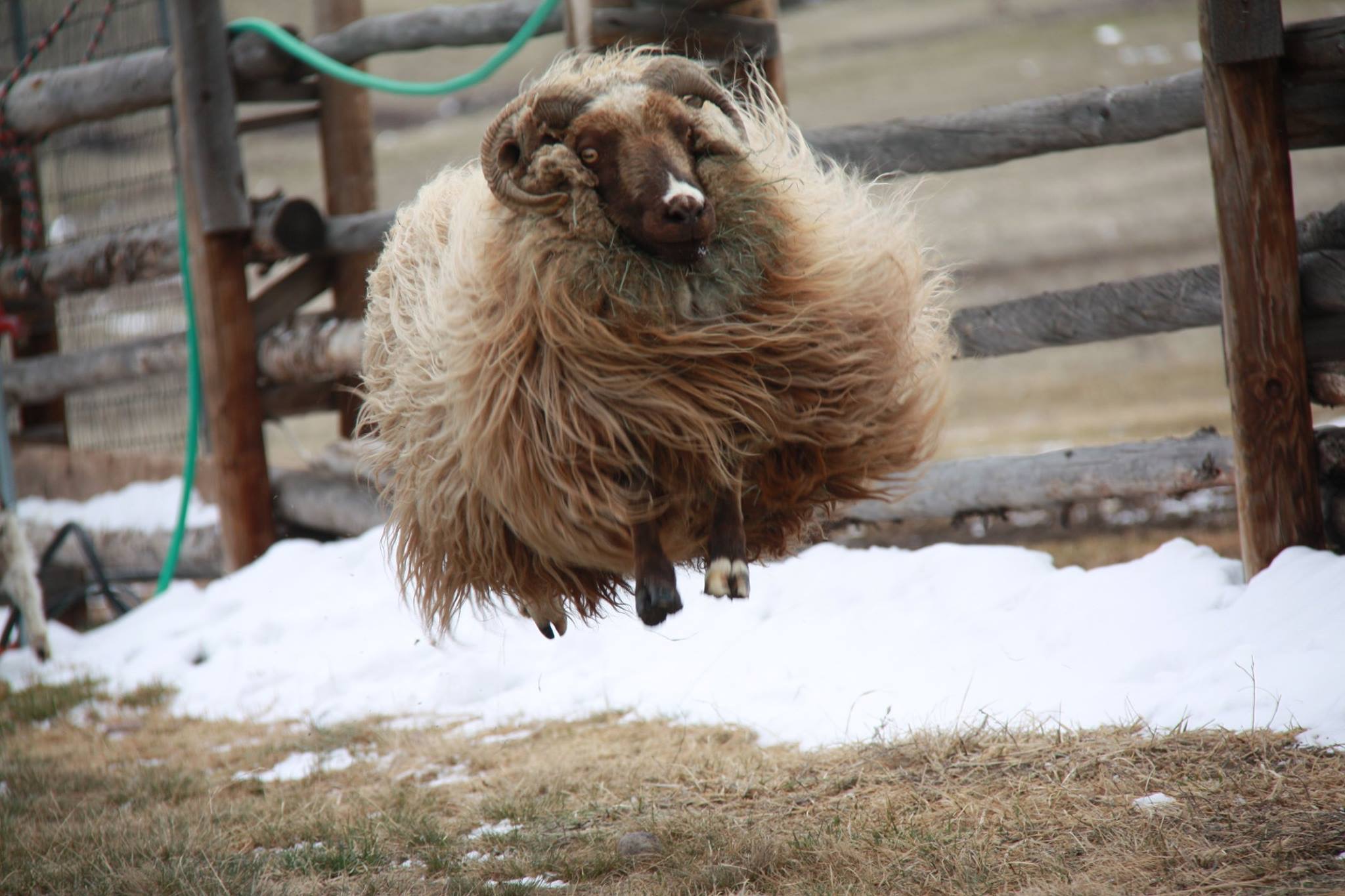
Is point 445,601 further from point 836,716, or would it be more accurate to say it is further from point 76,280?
point 76,280

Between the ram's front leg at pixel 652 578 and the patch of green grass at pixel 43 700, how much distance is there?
3.63 meters

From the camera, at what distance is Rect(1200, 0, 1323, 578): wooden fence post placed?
423cm

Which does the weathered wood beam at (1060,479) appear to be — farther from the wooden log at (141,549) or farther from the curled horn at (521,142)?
the wooden log at (141,549)

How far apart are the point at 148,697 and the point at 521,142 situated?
3.72 m

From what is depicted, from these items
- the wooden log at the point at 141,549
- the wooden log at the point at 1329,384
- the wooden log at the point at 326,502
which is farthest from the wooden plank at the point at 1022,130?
the wooden log at the point at 141,549

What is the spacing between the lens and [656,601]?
3184 millimetres

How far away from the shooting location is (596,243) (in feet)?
10.8

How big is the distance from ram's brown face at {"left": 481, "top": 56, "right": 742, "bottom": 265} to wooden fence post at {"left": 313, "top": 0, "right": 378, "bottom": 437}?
385 centimetres

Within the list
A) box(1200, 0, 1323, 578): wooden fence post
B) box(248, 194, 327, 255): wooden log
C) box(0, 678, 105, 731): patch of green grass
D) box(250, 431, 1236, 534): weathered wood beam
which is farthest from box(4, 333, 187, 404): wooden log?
box(1200, 0, 1323, 578): wooden fence post

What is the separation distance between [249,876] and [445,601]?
3.10 ft

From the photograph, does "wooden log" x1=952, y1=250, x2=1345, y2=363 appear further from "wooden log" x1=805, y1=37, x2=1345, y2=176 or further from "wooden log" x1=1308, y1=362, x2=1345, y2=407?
"wooden log" x1=805, y1=37, x2=1345, y2=176

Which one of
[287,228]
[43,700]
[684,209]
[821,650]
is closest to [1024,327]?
[821,650]

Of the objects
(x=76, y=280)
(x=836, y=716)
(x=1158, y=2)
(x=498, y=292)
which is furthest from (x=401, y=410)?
(x=1158, y=2)

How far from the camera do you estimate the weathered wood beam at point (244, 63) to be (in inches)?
241
